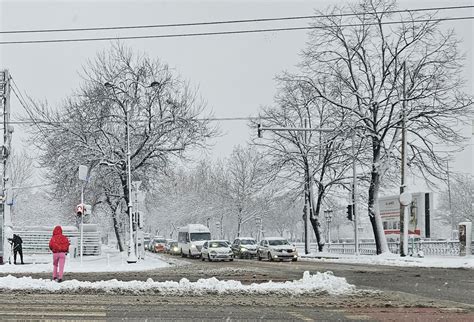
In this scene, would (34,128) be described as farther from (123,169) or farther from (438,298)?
(438,298)

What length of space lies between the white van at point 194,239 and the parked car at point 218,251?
573 centimetres

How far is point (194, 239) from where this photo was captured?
49.8 metres

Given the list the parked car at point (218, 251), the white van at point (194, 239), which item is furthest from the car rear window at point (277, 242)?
the white van at point (194, 239)

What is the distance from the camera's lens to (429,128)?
36000mm

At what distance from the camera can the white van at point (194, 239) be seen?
159 ft

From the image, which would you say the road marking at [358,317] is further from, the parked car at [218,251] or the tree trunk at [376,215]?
the parked car at [218,251]

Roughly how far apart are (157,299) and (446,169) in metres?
27.1

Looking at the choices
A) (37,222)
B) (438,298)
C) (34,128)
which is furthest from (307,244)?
(37,222)

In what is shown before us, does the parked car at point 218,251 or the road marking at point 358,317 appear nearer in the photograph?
the road marking at point 358,317

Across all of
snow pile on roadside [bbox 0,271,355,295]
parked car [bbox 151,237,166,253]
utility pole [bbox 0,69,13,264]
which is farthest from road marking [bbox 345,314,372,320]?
parked car [bbox 151,237,166,253]

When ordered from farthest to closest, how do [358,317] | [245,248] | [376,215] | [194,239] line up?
[194,239] < [245,248] < [376,215] < [358,317]

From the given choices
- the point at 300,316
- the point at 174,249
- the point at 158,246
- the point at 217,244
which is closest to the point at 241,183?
the point at 158,246

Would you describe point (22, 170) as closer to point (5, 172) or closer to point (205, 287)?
point (5, 172)

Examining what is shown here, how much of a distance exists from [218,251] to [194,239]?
29.1 feet
